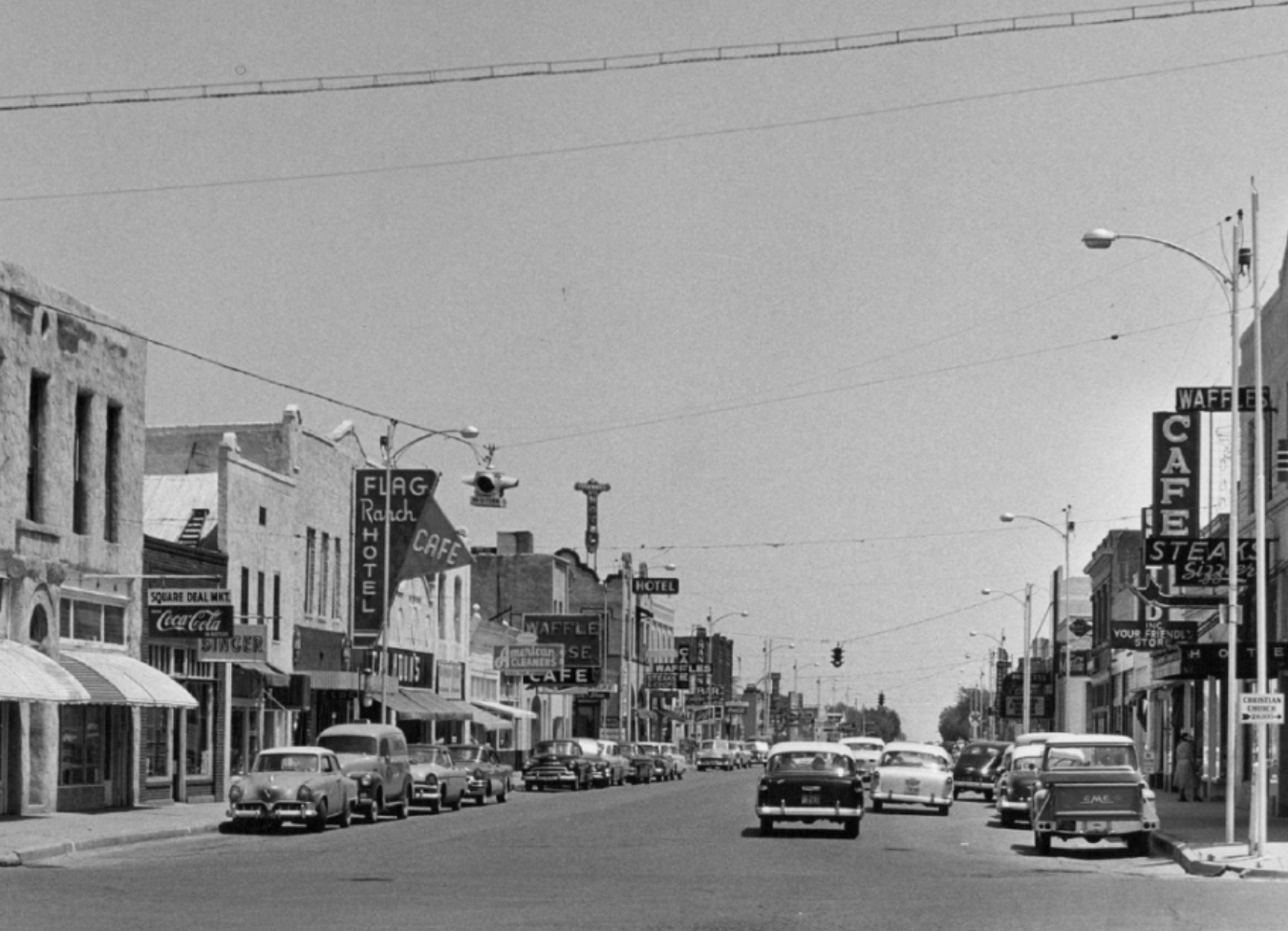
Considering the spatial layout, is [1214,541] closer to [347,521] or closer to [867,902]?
[867,902]

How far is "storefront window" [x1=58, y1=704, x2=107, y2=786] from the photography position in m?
39.7

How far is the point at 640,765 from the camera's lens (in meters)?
75.8

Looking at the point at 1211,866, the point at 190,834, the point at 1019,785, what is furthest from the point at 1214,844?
the point at 190,834

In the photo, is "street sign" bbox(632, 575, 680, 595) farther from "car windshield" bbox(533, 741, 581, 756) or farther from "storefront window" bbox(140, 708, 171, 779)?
"storefront window" bbox(140, 708, 171, 779)

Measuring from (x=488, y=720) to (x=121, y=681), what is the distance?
121ft

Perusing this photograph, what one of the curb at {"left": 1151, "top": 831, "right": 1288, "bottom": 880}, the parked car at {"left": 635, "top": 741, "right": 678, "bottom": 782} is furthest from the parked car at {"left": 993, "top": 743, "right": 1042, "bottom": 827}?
the parked car at {"left": 635, "top": 741, "right": 678, "bottom": 782}

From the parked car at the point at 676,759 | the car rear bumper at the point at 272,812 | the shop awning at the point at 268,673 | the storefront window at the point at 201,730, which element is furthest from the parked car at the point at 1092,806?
the parked car at the point at 676,759

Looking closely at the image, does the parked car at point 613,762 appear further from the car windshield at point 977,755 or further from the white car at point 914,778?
the white car at point 914,778

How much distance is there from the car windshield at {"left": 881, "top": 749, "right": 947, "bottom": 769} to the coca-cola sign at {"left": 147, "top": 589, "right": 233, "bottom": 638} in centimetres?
1586

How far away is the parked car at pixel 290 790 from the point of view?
35750 millimetres

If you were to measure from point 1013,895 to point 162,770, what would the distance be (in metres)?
26.7

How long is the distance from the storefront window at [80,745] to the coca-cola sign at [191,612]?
2.28 m

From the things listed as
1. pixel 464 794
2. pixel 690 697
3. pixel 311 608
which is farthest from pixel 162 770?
pixel 690 697

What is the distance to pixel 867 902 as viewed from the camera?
21969 millimetres
